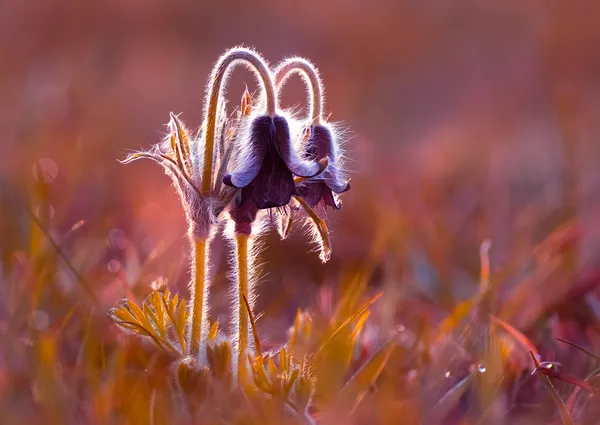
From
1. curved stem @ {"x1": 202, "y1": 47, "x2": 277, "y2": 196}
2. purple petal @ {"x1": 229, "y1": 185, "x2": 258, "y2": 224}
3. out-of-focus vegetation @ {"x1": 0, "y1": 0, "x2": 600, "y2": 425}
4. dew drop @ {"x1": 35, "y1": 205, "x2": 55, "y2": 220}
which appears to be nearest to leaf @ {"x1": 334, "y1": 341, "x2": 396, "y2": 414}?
out-of-focus vegetation @ {"x1": 0, "y1": 0, "x2": 600, "y2": 425}

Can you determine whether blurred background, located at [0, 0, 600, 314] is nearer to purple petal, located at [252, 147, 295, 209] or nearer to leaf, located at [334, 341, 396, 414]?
purple petal, located at [252, 147, 295, 209]

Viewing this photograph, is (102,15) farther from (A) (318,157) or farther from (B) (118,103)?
(A) (318,157)

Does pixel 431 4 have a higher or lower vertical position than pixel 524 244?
higher

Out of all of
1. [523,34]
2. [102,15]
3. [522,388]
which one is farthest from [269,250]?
[102,15]

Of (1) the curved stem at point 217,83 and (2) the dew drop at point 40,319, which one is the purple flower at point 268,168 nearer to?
(1) the curved stem at point 217,83

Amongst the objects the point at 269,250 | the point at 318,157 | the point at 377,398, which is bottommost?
the point at 269,250

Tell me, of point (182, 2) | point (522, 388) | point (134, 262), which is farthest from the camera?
point (182, 2)

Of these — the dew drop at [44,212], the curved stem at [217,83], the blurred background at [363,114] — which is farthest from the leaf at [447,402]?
the dew drop at [44,212]
